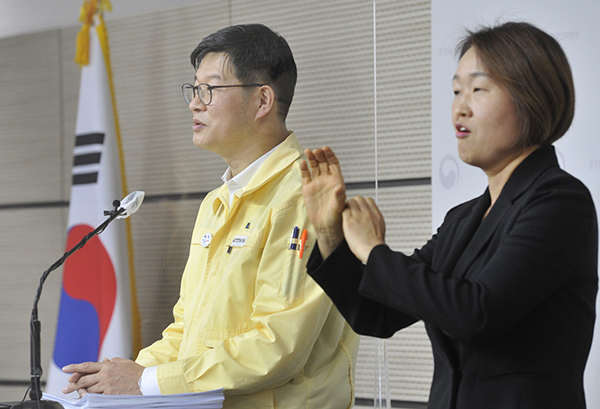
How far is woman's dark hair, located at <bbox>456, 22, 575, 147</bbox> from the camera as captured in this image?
1097mm

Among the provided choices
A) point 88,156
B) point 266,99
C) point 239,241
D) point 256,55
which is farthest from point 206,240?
point 88,156

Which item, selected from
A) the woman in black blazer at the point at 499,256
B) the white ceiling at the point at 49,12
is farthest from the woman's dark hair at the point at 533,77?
the white ceiling at the point at 49,12

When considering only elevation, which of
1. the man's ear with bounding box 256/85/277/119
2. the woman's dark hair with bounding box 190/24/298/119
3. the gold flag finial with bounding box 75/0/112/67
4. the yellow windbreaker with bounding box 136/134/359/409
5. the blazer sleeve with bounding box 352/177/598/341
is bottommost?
the yellow windbreaker with bounding box 136/134/359/409

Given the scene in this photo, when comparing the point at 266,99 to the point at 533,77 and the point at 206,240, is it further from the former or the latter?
the point at 533,77

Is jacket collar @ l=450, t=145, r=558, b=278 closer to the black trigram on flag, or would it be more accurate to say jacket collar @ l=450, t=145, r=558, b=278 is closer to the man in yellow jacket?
the man in yellow jacket

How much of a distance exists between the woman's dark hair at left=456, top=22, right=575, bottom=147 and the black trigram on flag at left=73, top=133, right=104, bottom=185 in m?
2.14

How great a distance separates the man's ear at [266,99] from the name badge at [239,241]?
1.40ft

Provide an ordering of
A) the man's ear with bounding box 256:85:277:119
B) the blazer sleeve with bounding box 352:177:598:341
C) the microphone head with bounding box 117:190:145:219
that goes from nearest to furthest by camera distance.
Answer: the blazer sleeve with bounding box 352:177:598:341 → the microphone head with bounding box 117:190:145:219 → the man's ear with bounding box 256:85:277:119

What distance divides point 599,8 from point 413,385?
1.62 metres

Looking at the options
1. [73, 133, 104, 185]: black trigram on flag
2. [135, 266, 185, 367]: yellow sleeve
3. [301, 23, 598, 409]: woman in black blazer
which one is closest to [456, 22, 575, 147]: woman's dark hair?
[301, 23, 598, 409]: woman in black blazer

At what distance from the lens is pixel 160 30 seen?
9.51ft

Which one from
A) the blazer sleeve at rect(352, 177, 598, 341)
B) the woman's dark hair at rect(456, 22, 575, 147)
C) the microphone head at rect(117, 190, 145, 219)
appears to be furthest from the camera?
the microphone head at rect(117, 190, 145, 219)

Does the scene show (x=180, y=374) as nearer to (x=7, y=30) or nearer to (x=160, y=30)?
(x=160, y=30)

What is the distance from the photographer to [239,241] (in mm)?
1738
